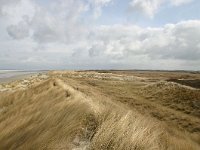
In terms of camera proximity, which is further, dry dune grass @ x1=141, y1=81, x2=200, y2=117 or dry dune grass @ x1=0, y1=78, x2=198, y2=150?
dry dune grass @ x1=141, y1=81, x2=200, y2=117

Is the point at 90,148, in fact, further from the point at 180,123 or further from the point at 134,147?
the point at 180,123

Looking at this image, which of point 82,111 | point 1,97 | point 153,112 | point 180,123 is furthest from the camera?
point 1,97

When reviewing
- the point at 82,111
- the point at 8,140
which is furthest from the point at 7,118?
the point at 82,111

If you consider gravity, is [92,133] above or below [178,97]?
above

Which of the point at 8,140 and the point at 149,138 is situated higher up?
the point at 149,138

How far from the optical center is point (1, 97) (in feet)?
98.0

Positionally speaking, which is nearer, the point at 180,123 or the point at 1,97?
the point at 180,123

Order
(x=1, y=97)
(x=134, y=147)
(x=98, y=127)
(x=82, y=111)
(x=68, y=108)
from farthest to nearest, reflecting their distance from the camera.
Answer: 1. (x=1, y=97)
2. (x=68, y=108)
3. (x=82, y=111)
4. (x=98, y=127)
5. (x=134, y=147)

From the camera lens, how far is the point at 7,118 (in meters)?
19.6

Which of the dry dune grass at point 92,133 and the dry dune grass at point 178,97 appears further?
the dry dune grass at point 178,97

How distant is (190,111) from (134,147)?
11311mm

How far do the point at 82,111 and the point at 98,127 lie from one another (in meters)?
2.15

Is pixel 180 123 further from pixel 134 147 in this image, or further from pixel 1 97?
pixel 1 97

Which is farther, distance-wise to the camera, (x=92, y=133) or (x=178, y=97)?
(x=178, y=97)
